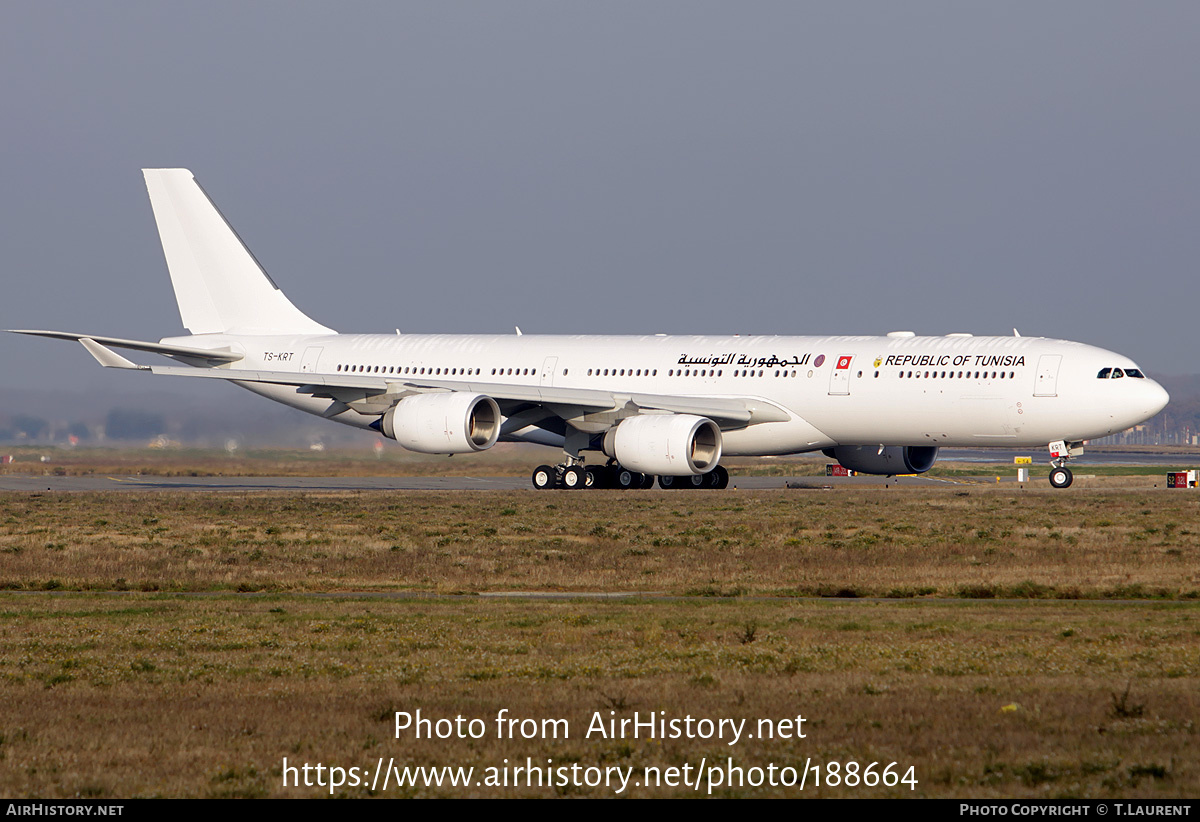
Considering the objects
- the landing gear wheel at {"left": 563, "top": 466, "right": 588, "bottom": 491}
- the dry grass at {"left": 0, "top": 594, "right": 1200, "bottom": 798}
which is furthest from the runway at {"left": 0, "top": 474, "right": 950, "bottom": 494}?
the dry grass at {"left": 0, "top": 594, "right": 1200, "bottom": 798}

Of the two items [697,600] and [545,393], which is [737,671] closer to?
[697,600]

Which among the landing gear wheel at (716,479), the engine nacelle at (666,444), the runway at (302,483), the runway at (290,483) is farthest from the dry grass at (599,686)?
the runway at (302,483)

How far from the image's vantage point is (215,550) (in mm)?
24000

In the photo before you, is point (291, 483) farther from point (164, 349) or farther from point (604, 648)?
point (604, 648)

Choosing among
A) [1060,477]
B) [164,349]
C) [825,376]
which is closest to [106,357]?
[164,349]

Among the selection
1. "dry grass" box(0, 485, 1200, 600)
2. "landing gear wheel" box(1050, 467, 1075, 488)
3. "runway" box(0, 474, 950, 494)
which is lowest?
"dry grass" box(0, 485, 1200, 600)

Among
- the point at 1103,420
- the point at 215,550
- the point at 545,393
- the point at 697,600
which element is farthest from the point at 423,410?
the point at 697,600

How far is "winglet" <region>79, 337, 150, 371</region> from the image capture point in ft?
128

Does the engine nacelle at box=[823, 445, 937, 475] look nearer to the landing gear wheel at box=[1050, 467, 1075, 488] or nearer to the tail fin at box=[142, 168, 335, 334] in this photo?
the landing gear wheel at box=[1050, 467, 1075, 488]

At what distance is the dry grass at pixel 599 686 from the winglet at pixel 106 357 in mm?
22895

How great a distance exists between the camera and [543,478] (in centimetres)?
4225

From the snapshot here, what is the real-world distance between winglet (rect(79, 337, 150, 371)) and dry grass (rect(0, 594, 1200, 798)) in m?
22.9

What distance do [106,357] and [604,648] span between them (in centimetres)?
2971
